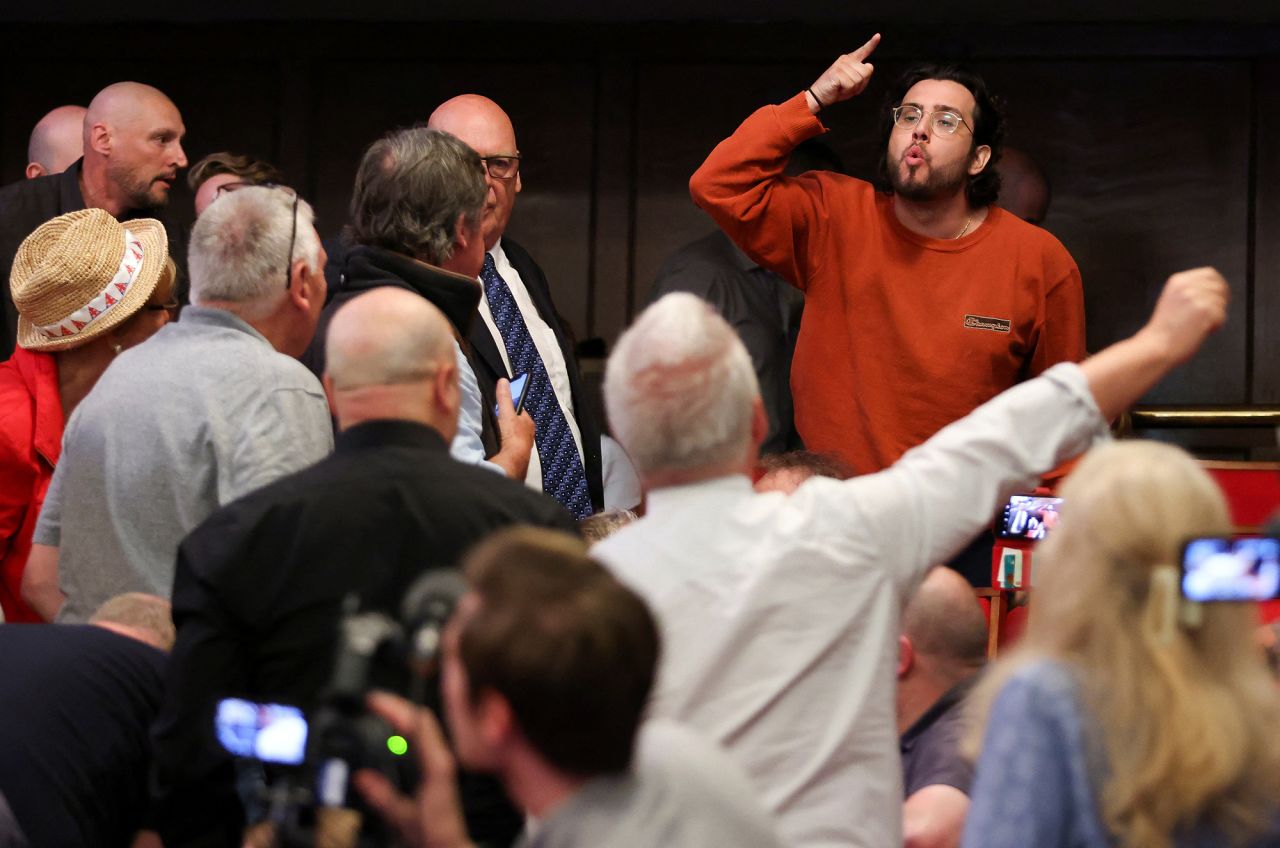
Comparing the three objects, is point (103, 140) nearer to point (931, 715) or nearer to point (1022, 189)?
point (1022, 189)

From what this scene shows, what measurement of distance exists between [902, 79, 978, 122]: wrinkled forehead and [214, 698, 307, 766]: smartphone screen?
9.79 ft

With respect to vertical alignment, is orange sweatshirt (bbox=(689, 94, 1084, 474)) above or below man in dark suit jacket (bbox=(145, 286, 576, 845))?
above

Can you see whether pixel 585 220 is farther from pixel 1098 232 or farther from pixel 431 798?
pixel 431 798

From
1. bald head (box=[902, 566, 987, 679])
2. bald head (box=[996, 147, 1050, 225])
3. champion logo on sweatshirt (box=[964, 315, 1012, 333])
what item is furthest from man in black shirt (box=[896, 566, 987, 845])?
bald head (box=[996, 147, 1050, 225])

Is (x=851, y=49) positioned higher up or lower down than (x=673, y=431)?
higher up

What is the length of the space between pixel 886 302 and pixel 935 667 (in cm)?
129

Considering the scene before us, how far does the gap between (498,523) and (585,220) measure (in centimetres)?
364

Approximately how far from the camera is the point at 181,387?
3041mm

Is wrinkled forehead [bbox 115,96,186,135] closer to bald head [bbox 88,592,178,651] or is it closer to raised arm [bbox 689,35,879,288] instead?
raised arm [bbox 689,35,879,288]

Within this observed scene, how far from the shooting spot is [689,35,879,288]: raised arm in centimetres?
425

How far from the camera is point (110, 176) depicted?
17.2 feet

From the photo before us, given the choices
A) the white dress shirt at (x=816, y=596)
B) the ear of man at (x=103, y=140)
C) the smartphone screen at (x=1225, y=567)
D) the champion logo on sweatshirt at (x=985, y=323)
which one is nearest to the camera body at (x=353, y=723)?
the white dress shirt at (x=816, y=596)

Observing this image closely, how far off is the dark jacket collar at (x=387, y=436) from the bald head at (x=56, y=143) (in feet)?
11.5

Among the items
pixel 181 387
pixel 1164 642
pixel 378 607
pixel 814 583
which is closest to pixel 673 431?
pixel 814 583
